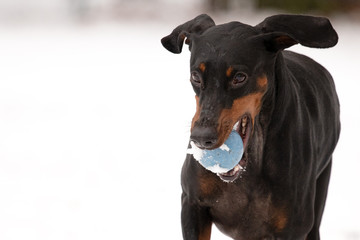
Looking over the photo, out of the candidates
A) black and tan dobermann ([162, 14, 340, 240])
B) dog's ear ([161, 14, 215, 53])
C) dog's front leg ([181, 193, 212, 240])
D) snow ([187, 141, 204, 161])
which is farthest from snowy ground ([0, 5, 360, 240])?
snow ([187, 141, 204, 161])

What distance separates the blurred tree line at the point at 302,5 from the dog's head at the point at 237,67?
11.7 metres

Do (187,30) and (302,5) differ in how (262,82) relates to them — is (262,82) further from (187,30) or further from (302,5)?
(302,5)

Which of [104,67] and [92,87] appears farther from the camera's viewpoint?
[104,67]

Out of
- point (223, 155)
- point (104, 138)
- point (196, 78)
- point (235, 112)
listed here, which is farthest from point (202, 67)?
point (104, 138)

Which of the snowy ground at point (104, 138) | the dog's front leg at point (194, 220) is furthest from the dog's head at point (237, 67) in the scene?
the snowy ground at point (104, 138)

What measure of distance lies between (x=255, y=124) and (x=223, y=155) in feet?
0.93

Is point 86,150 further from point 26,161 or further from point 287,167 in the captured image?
point 287,167

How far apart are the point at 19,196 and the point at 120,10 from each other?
10.6 meters

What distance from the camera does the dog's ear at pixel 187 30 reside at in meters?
3.45

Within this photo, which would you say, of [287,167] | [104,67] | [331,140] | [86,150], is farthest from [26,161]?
[104,67]

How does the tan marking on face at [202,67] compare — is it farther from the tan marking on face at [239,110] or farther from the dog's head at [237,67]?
the tan marking on face at [239,110]

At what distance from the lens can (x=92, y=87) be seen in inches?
397

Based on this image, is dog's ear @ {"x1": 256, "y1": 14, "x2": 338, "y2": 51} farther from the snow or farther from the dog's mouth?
the snow

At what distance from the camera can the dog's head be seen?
304cm
